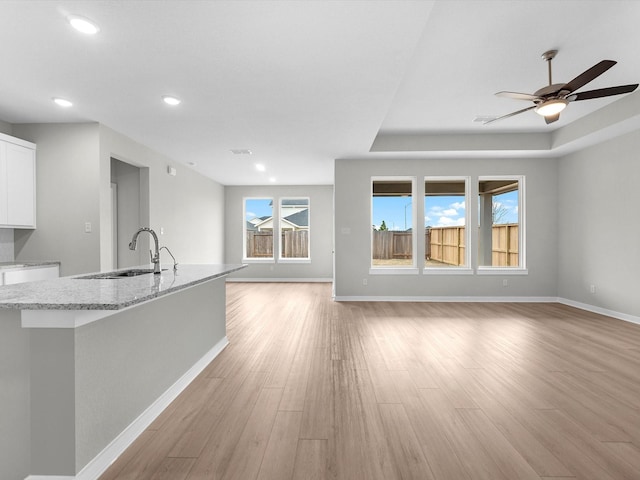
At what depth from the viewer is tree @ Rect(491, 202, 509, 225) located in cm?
663

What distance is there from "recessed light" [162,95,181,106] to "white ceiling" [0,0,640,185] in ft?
0.23

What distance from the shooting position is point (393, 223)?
261 inches

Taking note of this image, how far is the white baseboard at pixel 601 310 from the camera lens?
4738 mm

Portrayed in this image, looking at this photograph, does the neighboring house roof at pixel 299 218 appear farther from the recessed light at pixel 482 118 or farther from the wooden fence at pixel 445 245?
the recessed light at pixel 482 118

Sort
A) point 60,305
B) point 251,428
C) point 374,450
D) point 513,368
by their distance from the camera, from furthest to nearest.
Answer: point 513,368
point 251,428
point 374,450
point 60,305

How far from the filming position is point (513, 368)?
3.04 metres

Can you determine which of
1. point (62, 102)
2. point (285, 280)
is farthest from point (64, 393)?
point (285, 280)

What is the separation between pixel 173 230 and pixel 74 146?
7.44 ft

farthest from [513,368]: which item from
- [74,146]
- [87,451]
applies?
[74,146]

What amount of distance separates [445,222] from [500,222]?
1128 mm

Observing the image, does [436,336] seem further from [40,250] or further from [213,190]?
[213,190]

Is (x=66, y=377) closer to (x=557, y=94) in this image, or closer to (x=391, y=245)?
(x=557, y=94)

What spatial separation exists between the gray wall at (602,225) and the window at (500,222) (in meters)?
0.68

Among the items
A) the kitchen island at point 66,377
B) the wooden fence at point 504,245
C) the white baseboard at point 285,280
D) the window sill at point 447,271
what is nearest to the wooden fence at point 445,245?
the window sill at point 447,271
